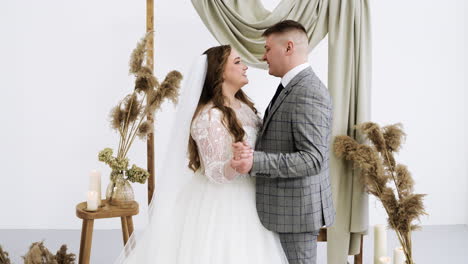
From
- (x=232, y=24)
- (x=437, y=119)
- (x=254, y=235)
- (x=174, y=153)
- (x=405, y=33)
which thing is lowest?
Answer: (x=254, y=235)

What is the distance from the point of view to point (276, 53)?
2.17 metres

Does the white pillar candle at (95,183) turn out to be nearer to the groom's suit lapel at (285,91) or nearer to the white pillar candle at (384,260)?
the groom's suit lapel at (285,91)

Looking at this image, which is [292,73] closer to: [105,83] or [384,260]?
[384,260]

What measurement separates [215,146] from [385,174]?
1.32 m

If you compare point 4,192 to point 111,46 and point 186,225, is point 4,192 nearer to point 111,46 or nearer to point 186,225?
point 111,46

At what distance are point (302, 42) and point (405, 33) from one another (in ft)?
8.92

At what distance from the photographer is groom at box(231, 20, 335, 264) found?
1960 mm

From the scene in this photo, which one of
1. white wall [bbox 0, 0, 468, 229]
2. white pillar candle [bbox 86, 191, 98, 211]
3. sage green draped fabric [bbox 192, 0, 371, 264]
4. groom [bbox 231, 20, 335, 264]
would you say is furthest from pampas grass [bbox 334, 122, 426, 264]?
white wall [bbox 0, 0, 468, 229]

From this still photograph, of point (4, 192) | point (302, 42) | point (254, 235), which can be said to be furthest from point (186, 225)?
point (4, 192)

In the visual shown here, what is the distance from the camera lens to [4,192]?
4348mm

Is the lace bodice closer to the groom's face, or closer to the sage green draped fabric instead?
the groom's face

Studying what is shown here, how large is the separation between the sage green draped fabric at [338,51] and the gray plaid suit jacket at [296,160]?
814 mm

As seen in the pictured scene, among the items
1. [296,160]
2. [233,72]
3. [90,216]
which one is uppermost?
[233,72]

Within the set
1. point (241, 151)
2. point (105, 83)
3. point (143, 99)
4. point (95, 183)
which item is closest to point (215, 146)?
point (241, 151)
